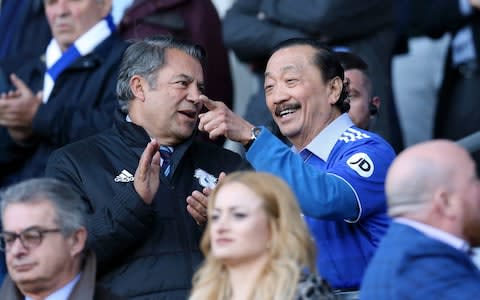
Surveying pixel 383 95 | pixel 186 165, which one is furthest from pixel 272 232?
pixel 383 95

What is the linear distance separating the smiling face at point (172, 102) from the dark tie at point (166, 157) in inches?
1.4

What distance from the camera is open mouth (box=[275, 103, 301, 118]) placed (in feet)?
23.4

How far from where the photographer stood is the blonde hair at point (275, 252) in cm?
570

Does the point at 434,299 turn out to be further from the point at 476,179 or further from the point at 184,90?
the point at 184,90

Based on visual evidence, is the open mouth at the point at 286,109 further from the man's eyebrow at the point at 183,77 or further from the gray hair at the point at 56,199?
the gray hair at the point at 56,199

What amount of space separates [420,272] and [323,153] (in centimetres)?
158

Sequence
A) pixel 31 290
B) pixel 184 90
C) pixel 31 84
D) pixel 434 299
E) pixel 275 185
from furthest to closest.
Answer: pixel 31 84 < pixel 184 90 < pixel 31 290 < pixel 275 185 < pixel 434 299

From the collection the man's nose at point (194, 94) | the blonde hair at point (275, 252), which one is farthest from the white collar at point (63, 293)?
the man's nose at point (194, 94)

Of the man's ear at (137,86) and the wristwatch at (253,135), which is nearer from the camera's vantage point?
the wristwatch at (253,135)

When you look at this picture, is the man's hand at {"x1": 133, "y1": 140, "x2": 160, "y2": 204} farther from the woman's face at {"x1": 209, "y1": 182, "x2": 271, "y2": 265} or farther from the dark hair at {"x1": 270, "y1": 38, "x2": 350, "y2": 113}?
the woman's face at {"x1": 209, "y1": 182, "x2": 271, "y2": 265}

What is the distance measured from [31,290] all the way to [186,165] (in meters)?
1.27

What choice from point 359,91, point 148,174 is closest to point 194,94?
point 148,174

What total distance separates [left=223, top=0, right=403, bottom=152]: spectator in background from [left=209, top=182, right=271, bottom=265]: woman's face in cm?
303

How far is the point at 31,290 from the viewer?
6.32 meters
